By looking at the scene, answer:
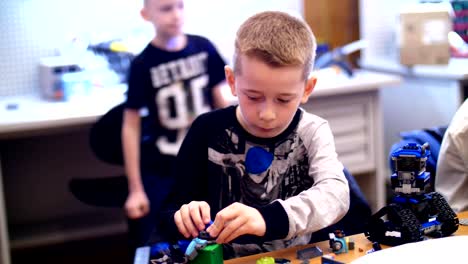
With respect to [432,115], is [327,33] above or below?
above

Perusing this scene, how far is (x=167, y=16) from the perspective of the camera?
2455 millimetres

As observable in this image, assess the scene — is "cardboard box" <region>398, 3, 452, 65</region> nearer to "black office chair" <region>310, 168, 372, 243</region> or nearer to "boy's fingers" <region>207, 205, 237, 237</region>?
"black office chair" <region>310, 168, 372, 243</region>

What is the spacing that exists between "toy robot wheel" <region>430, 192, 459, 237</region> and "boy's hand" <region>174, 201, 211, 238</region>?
0.40m

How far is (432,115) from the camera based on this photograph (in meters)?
3.06

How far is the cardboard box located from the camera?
296 centimetres

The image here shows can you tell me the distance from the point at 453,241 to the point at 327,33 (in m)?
2.50

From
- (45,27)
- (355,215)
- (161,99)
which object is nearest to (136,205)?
(161,99)

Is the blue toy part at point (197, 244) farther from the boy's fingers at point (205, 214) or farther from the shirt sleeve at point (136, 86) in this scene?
the shirt sleeve at point (136, 86)

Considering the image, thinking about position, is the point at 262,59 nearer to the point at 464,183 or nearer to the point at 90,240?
the point at 464,183

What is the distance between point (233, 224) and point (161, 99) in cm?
143

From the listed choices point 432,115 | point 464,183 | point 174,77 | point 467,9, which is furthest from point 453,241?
point 467,9

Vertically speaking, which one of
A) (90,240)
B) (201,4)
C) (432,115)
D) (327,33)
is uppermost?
(201,4)

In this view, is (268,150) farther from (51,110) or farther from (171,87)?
(51,110)

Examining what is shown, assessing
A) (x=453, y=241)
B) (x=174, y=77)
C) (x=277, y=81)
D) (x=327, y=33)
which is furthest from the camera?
(x=327, y=33)
